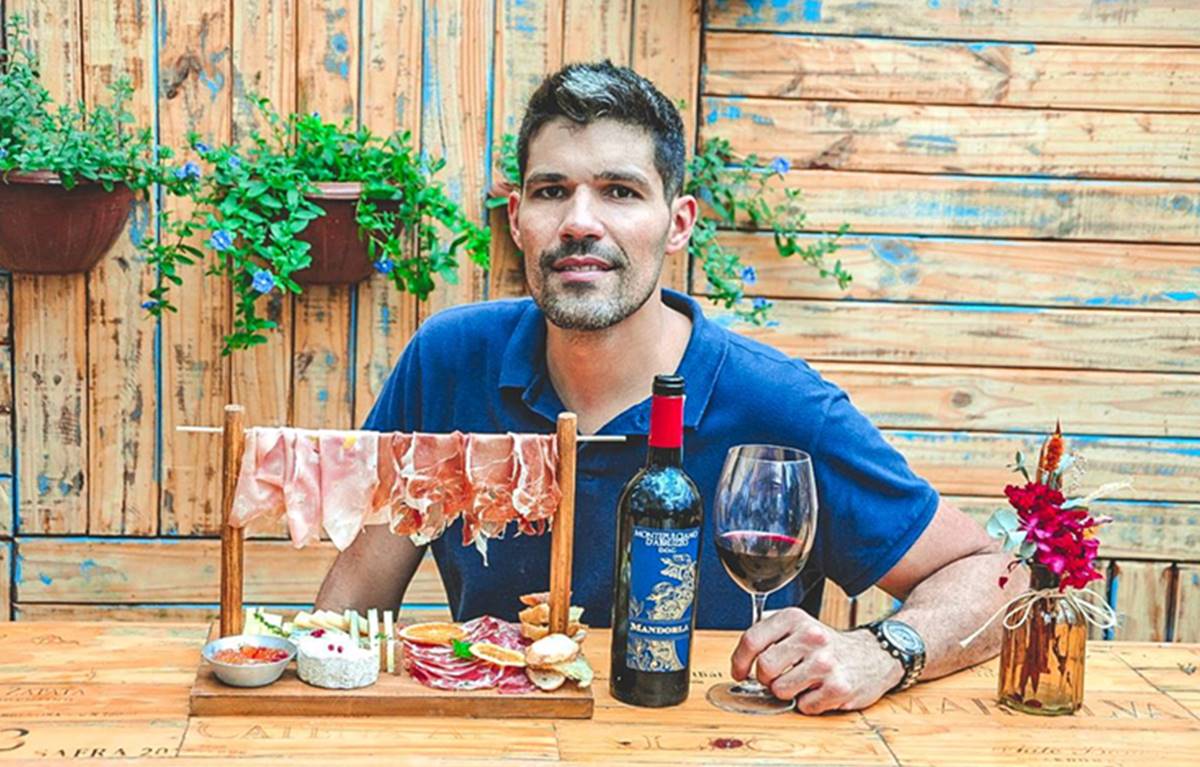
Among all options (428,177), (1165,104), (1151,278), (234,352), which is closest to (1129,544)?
(1151,278)

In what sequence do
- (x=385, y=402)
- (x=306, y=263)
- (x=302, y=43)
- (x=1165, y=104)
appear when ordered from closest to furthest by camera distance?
1. (x=385, y=402)
2. (x=306, y=263)
3. (x=302, y=43)
4. (x=1165, y=104)

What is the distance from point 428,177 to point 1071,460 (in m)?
1.92

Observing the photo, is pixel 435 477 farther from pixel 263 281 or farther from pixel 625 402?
pixel 263 281

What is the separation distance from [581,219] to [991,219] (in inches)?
64.0

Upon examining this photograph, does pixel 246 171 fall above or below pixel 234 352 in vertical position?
above

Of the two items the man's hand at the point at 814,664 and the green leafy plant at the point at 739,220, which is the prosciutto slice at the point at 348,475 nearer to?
the man's hand at the point at 814,664

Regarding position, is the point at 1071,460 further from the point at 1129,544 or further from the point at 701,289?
the point at 1129,544

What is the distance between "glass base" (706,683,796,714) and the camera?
5.82 ft

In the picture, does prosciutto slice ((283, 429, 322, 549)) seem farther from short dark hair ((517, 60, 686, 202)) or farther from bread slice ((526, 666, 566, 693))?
short dark hair ((517, 60, 686, 202))

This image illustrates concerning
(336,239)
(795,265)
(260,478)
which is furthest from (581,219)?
(795,265)

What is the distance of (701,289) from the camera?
11.3 feet

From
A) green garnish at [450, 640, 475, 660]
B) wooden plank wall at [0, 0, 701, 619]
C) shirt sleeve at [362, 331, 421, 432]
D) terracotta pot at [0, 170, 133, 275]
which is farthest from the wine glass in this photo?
terracotta pot at [0, 170, 133, 275]

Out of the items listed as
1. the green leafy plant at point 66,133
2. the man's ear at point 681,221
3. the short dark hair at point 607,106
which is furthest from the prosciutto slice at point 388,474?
the green leafy plant at point 66,133

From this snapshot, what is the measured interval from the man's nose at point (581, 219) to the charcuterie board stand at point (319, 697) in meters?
0.63
